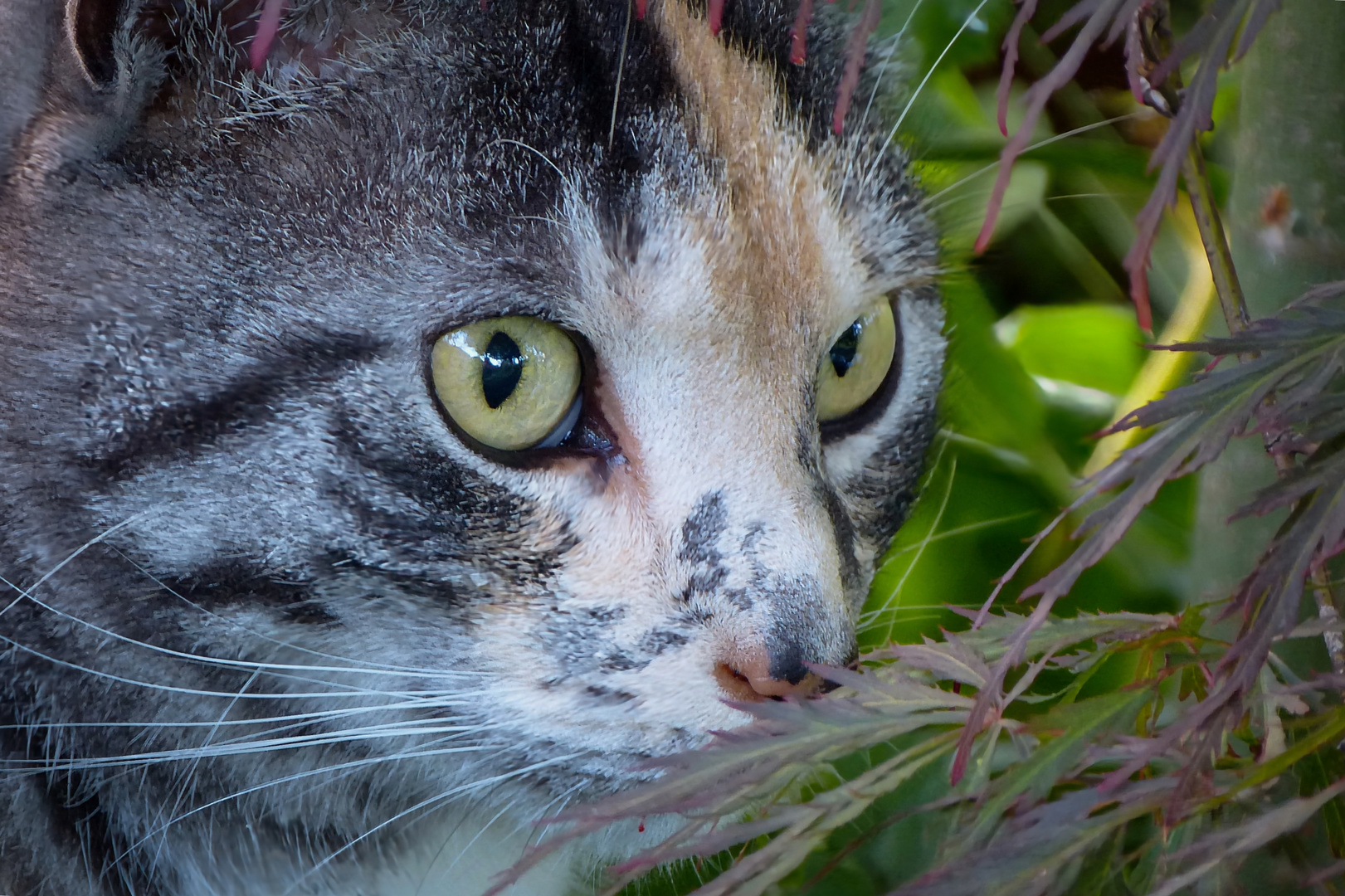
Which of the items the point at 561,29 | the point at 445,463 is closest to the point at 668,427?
the point at 445,463

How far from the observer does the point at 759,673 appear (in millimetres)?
682

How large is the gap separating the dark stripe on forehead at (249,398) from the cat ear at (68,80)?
169 millimetres

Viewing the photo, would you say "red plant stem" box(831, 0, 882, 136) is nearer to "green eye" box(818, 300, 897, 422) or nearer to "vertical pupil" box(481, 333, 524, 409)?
"vertical pupil" box(481, 333, 524, 409)

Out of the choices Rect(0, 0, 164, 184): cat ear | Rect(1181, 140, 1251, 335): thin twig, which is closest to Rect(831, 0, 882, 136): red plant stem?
Rect(1181, 140, 1251, 335): thin twig

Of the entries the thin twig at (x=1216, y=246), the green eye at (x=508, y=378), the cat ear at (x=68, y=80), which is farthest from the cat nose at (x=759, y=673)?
the cat ear at (x=68, y=80)

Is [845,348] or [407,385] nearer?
[407,385]

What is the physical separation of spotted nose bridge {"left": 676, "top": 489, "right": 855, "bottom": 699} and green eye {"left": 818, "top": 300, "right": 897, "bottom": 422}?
0.22m

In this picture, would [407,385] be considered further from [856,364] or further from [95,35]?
[856,364]

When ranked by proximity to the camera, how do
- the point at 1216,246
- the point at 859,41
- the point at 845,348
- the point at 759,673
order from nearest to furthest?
1. the point at 859,41
2. the point at 1216,246
3. the point at 759,673
4. the point at 845,348

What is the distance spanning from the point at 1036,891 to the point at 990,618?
6.4 inches

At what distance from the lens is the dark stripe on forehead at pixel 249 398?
0.72 metres

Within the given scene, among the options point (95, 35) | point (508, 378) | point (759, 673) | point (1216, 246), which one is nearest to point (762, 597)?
point (759, 673)

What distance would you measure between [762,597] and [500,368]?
0.22 metres

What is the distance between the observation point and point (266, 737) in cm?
83
